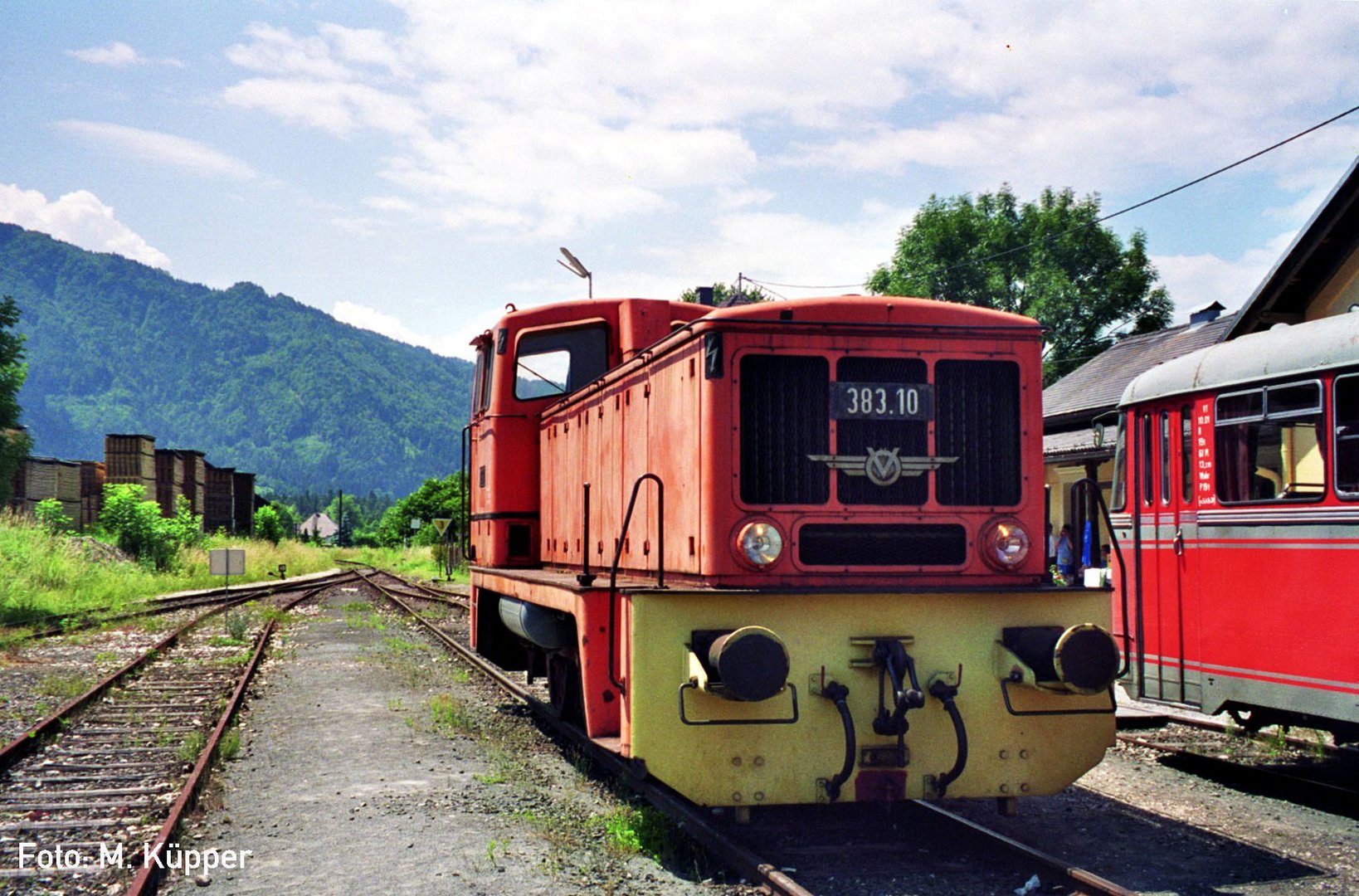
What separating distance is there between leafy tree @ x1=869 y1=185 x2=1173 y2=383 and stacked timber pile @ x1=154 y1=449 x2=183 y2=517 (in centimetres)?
2736

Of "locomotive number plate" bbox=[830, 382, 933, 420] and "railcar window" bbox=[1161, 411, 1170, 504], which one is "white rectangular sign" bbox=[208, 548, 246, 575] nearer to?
"railcar window" bbox=[1161, 411, 1170, 504]

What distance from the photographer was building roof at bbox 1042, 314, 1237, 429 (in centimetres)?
2286

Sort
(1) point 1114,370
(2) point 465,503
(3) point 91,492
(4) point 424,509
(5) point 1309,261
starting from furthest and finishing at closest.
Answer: (4) point 424,509, (3) point 91,492, (1) point 1114,370, (5) point 1309,261, (2) point 465,503

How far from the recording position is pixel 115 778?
25.4 ft

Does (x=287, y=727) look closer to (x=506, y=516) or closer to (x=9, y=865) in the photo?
(x=506, y=516)

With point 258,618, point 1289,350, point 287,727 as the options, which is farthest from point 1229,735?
point 258,618

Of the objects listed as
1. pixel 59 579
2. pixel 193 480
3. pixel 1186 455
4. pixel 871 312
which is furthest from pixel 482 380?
pixel 193 480

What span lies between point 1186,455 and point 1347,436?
58.5 inches

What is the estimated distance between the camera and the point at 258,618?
21.2m

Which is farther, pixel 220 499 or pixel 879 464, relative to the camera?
pixel 220 499

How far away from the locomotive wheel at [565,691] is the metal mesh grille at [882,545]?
3117mm

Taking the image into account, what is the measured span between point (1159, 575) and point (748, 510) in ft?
13.6

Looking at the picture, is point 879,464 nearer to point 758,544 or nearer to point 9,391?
point 758,544

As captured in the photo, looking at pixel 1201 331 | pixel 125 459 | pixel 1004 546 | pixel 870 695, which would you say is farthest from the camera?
pixel 125 459
